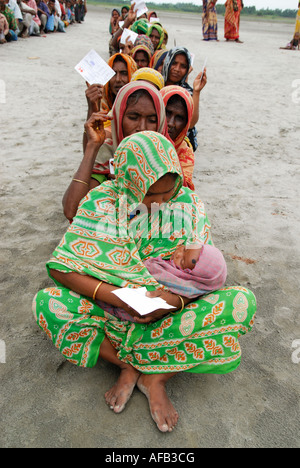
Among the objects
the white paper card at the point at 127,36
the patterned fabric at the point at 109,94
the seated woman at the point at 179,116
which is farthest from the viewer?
the white paper card at the point at 127,36

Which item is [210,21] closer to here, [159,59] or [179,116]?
[159,59]

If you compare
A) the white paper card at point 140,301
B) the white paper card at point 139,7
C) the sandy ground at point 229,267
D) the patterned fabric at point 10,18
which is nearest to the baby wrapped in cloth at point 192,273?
the white paper card at point 140,301

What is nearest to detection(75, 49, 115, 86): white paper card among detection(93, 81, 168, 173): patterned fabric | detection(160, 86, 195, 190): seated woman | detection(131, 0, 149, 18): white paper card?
detection(93, 81, 168, 173): patterned fabric

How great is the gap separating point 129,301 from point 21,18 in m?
14.0

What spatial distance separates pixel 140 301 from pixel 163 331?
262 mm

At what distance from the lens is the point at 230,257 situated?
2.88m

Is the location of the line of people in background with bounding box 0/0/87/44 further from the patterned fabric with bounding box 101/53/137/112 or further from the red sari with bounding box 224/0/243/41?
the patterned fabric with bounding box 101/53/137/112

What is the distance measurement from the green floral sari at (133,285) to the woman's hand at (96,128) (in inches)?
20.2

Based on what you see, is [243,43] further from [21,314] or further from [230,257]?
[21,314]

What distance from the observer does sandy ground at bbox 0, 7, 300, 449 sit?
1644 mm

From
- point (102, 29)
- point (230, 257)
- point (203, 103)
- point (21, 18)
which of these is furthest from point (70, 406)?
point (102, 29)

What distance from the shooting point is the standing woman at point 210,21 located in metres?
15.2
